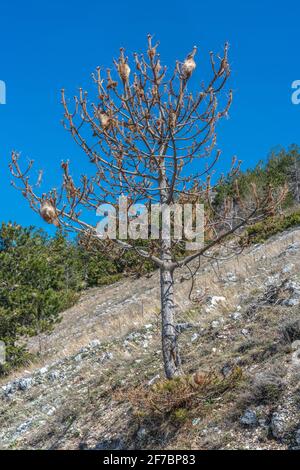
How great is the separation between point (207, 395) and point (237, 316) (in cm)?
255

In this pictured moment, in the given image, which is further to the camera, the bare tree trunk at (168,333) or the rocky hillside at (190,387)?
the bare tree trunk at (168,333)

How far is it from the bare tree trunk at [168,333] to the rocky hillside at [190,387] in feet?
0.77

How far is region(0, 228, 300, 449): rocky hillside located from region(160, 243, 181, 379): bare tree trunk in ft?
0.77

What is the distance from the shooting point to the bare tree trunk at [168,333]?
5855 mm

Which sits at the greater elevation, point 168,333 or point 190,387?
point 168,333

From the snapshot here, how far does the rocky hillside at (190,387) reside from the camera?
5.00 meters

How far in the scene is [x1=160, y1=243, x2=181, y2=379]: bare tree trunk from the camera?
5.86 metres

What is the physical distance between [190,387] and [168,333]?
74 centimetres

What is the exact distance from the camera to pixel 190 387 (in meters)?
5.43

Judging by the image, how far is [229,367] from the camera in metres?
6.13

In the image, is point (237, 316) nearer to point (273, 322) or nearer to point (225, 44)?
point (273, 322)

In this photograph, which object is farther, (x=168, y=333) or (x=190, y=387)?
(x=168, y=333)

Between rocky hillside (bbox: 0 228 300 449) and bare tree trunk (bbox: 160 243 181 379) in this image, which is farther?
bare tree trunk (bbox: 160 243 181 379)

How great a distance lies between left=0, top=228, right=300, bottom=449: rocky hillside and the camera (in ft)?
16.4
